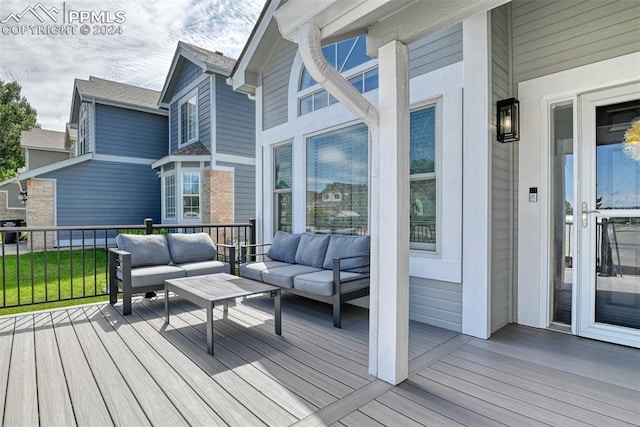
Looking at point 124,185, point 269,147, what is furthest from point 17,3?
point 124,185

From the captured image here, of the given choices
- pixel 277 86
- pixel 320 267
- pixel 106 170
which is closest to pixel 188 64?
pixel 106 170

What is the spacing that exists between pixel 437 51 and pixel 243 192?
714 centimetres

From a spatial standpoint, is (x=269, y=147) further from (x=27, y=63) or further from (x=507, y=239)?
(x=27, y=63)

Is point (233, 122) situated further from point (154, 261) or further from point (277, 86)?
point (154, 261)

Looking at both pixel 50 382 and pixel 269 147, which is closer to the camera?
pixel 50 382

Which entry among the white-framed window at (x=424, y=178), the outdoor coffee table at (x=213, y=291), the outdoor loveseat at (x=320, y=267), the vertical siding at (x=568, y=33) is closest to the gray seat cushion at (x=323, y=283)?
the outdoor loveseat at (x=320, y=267)

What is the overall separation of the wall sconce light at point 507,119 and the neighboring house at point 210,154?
23.8ft

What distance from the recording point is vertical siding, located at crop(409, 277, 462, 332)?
3.37m

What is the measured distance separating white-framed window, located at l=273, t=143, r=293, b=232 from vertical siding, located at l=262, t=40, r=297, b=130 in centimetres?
53

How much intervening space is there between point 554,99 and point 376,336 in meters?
2.99

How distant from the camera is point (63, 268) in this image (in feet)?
23.0

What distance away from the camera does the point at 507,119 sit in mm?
3361

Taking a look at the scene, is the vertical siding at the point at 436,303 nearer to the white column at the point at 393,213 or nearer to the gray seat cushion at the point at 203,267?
the white column at the point at 393,213

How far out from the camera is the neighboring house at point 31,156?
50.4ft
